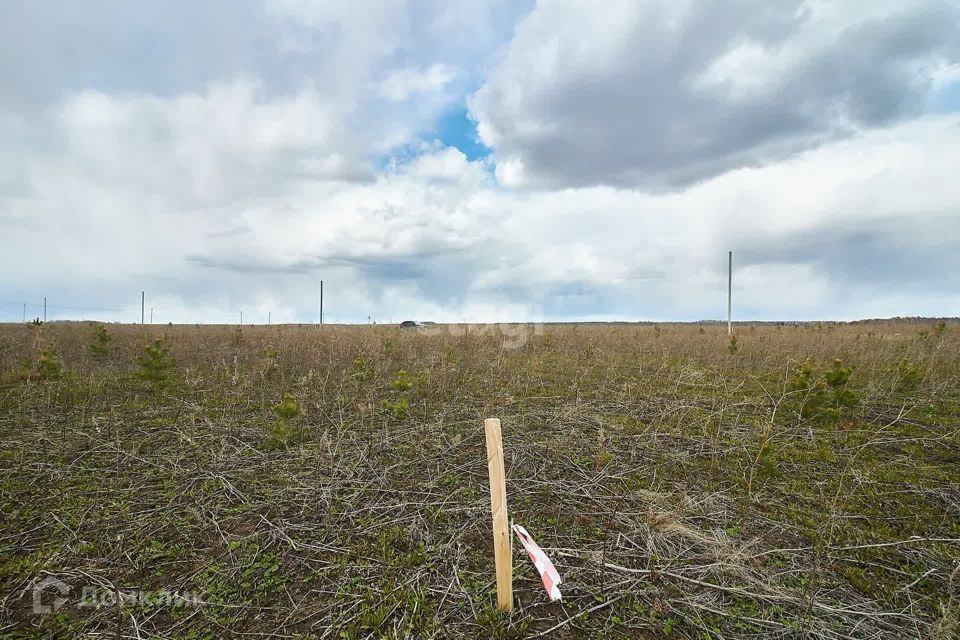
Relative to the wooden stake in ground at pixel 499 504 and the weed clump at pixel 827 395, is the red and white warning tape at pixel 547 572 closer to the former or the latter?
the wooden stake in ground at pixel 499 504

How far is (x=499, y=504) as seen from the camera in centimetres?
228

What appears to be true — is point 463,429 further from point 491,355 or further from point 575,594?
point 491,355

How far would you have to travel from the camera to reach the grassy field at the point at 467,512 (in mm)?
2635

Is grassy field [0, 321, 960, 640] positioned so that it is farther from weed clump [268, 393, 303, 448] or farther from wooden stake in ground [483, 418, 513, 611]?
wooden stake in ground [483, 418, 513, 611]

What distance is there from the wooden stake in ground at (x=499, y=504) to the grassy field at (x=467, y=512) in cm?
32

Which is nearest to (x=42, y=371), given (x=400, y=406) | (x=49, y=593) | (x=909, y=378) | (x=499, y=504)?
(x=400, y=406)

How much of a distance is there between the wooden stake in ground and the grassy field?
0.32m

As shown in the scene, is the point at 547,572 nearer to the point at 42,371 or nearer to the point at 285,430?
the point at 285,430

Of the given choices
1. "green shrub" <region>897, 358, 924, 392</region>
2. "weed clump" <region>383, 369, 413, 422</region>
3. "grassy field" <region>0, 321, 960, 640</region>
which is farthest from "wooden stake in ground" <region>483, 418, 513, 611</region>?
"green shrub" <region>897, 358, 924, 392</region>

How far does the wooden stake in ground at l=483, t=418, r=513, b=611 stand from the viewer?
7.39 ft

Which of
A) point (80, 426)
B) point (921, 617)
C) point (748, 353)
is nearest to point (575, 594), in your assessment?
point (921, 617)

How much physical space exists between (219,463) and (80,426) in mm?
2446

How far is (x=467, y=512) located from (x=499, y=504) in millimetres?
1597

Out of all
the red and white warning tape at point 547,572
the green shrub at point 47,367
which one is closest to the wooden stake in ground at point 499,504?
the red and white warning tape at point 547,572
